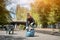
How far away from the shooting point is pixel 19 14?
350 feet

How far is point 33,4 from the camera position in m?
55.5

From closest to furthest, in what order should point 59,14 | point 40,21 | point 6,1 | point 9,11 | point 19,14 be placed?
point 6,1, point 9,11, point 59,14, point 40,21, point 19,14

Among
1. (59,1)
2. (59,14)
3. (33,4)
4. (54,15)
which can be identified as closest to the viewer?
(59,1)

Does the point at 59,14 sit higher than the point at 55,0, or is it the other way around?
the point at 55,0

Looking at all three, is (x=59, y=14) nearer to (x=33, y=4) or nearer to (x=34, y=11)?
(x=33, y=4)

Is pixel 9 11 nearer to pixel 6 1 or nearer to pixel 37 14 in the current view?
pixel 6 1

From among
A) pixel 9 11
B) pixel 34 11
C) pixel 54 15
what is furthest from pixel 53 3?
pixel 34 11

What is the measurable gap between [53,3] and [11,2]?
1015 cm

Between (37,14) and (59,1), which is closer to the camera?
(59,1)

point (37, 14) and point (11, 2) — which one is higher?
point (11, 2)

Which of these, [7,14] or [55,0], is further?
[55,0]

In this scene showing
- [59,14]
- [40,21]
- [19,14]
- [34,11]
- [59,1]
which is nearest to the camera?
[59,1]

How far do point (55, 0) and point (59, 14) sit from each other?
408 centimetres

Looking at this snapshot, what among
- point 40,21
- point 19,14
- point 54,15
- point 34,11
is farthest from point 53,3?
point 19,14
